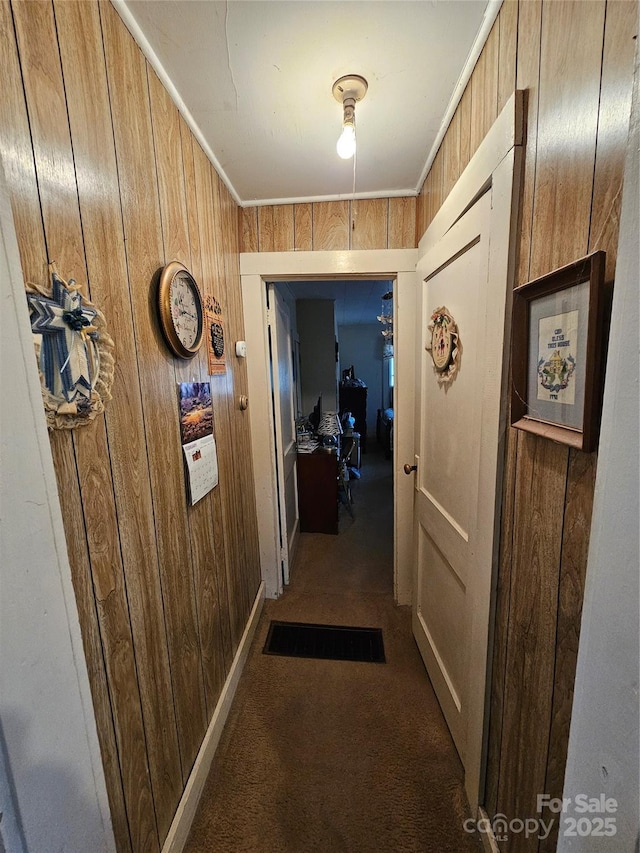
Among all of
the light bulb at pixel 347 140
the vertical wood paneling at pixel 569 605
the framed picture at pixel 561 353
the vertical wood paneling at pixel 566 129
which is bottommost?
the vertical wood paneling at pixel 569 605

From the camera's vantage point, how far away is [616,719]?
39cm

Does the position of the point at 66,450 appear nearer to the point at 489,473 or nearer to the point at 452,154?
the point at 489,473

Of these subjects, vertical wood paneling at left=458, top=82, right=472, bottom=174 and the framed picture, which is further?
vertical wood paneling at left=458, top=82, right=472, bottom=174

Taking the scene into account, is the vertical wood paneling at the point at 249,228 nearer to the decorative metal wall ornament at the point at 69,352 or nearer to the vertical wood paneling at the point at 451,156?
the vertical wood paneling at the point at 451,156

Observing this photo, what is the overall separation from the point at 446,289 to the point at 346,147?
63cm

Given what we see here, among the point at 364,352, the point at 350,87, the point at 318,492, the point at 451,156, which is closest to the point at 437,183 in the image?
the point at 451,156

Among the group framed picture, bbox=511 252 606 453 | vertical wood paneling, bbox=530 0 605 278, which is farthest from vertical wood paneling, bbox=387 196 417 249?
framed picture, bbox=511 252 606 453

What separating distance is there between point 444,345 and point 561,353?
624 millimetres

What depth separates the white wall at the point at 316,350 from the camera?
410cm

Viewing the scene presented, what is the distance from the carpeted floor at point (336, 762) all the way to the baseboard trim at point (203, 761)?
43 millimetres

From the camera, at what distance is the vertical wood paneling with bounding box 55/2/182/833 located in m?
0.71

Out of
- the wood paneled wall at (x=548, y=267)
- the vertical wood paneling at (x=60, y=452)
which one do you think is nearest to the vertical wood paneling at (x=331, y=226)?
the wood paneled wall at (x=548, y=267)

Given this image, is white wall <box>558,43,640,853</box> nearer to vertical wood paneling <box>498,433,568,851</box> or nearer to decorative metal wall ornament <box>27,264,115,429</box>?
vertical wood paneling <box>498,433,568,851</box>

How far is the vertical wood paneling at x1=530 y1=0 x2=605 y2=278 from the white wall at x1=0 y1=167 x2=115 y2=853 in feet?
3.07
